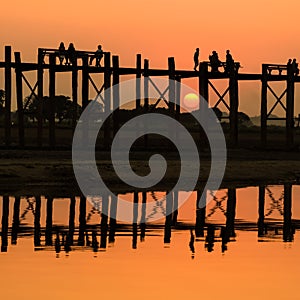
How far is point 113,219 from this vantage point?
85.2ft

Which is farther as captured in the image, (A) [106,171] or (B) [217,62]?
(B) [217,62]

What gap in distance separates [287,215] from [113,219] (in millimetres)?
4452

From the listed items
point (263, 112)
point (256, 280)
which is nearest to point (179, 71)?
point (263, 112)

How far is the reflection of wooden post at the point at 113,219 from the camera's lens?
22.8 metres

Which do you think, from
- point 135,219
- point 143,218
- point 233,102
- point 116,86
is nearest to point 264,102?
point 233,102

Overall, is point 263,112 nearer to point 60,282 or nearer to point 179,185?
point 179,185

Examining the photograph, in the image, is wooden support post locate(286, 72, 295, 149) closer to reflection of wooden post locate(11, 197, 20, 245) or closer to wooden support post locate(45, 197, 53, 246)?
wooden support post locate(45, 197, 53, 246)

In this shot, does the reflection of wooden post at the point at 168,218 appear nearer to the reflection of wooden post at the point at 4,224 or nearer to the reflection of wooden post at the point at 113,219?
the reflection of wooden post at the point at 113,219

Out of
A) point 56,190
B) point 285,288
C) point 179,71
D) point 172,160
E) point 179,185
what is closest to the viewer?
point 285,288

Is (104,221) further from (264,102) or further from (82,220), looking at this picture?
(264,102)

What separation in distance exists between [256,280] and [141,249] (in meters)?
3.88

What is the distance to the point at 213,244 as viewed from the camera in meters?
21.8

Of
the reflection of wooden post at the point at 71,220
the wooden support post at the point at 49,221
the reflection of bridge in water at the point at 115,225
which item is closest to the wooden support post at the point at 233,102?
the reflection of bridge in water at the point at 115,225

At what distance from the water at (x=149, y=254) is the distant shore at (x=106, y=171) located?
2.67 meters
